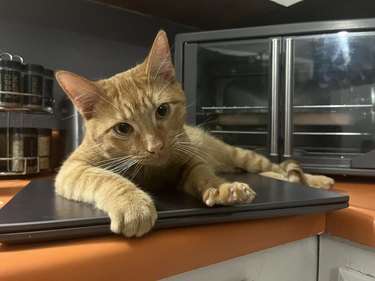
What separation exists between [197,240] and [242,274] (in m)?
0.13

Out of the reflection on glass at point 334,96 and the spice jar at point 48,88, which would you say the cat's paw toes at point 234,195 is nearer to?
the reflection on glass at point 334,96

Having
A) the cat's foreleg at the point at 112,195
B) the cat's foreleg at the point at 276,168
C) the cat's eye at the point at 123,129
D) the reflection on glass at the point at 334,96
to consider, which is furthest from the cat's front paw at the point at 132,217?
the reflection on glass at the point at 334,96

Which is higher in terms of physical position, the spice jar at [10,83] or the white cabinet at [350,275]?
the spice jar at [10,83]

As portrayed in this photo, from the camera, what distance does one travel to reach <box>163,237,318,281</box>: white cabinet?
561 mm

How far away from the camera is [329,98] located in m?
1.22

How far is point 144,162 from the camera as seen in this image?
69cm

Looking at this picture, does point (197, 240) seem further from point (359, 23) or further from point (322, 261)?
point (359, 23)

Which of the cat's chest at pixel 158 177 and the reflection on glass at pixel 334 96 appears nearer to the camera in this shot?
the cat's chest at pixel 158 177

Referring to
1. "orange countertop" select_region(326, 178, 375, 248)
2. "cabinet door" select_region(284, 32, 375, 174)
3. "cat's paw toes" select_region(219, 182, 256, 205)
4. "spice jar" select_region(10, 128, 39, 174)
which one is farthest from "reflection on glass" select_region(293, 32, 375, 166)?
"spice jar" select_region(10, 128, 39, 174)

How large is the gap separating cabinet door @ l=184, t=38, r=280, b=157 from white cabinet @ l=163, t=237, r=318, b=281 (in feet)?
1.58

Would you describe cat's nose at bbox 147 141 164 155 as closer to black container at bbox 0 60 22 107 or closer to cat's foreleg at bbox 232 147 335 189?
cat's foreleg at bbox 232 147 335 189

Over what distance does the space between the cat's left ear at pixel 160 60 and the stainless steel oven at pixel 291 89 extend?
395 millimetres

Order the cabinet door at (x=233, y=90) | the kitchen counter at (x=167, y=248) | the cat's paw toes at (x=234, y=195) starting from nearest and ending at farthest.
A: 1. the kitchen counter at (x=167, y=248)
2. the cat's paw toes at (x=234, y=195)
3. the cabinet door at (x=233, y=90)

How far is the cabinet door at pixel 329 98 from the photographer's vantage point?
1104 millimetres
